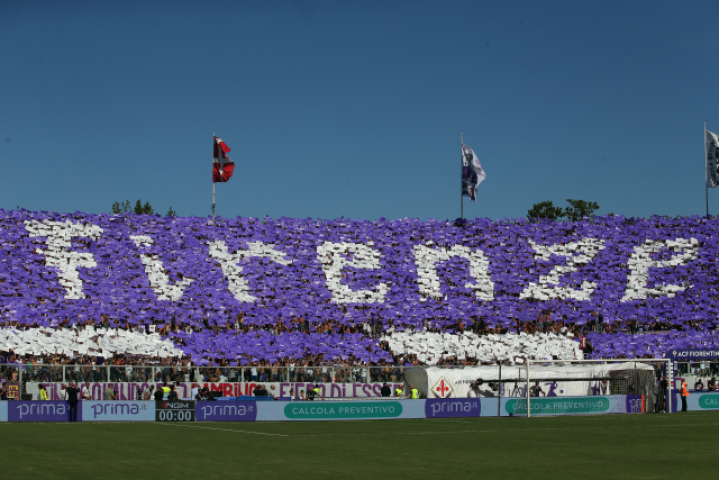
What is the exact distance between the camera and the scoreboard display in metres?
33.3

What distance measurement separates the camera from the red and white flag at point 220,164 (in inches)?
2327

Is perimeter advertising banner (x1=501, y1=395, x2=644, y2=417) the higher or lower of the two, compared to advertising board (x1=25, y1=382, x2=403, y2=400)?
lower

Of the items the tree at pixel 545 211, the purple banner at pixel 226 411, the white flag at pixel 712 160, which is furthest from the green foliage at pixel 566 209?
the purple banner at pixel 226 411

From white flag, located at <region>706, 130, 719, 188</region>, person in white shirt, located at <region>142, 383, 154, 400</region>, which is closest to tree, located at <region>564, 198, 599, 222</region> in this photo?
white flag, located at <region>706, 130, 719, 188</region>

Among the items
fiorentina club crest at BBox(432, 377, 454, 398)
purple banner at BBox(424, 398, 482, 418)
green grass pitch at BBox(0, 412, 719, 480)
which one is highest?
green grass pitch at BBox(0, 412, 719, 480)

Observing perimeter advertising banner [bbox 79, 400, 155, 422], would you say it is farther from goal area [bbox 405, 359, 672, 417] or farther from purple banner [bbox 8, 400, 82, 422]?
goal area [bbox 405, 359, 672, 417]

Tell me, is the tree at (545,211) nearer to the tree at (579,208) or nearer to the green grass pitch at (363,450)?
the tree at (579,208)

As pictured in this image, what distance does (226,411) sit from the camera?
111ft

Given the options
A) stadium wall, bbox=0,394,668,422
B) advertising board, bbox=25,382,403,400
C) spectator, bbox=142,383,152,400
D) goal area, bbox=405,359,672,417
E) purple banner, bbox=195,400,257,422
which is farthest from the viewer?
spectator, bbox=142,383,152,400

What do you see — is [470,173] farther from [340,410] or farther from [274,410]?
[274,410]

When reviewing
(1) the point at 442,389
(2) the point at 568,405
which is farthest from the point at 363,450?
(2) the point at 568,405

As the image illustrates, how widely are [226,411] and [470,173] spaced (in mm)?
34480

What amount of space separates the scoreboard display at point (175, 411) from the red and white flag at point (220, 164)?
2779cm

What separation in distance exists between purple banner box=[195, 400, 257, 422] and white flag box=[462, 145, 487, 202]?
3309cm
